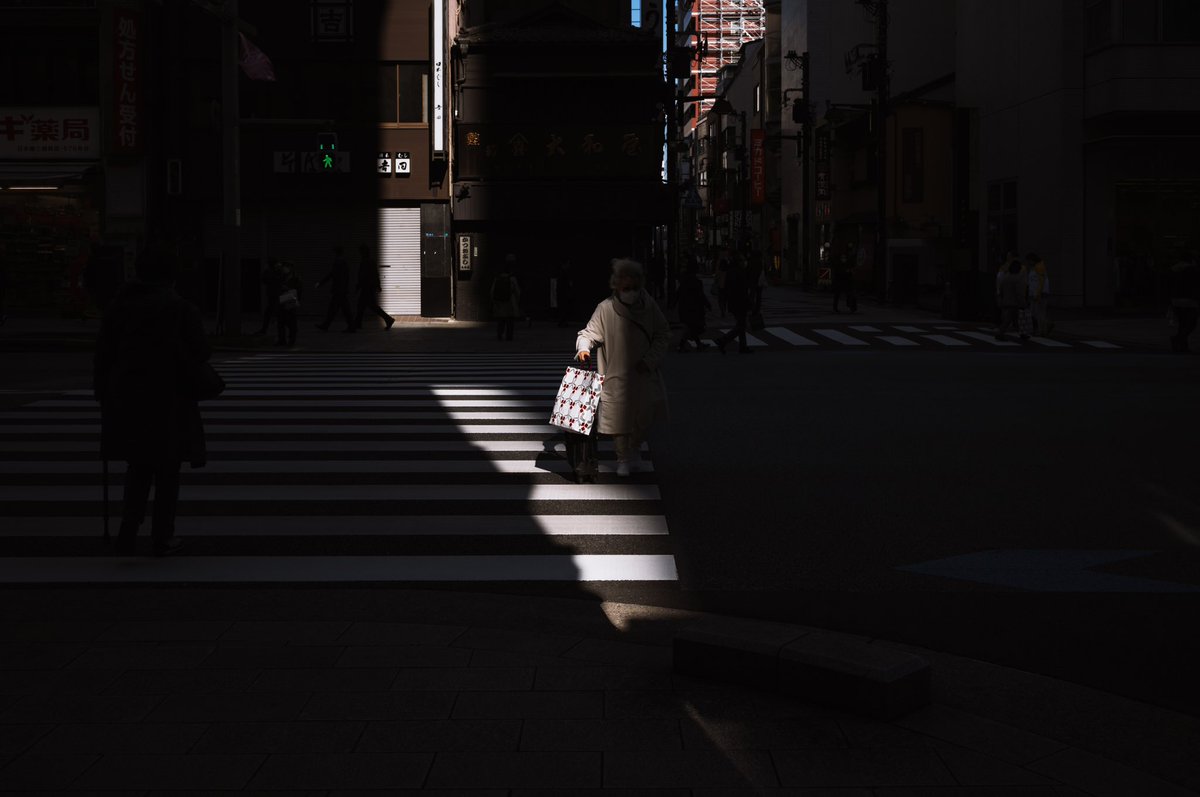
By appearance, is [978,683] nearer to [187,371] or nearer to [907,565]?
[907,565]

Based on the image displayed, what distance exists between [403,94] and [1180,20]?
19.4m

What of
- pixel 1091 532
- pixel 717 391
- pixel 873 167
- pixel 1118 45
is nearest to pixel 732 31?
pixel 873 167

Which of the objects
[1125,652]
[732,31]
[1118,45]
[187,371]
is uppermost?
[732,31]

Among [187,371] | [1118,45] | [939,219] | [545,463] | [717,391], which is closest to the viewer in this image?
[187,371]

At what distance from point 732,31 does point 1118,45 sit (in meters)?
99.8

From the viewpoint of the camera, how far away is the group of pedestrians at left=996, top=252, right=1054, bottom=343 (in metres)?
27.7

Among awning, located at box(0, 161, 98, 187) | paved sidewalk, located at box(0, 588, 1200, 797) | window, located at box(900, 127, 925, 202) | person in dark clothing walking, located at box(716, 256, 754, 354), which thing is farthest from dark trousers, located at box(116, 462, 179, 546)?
window, located at box(900, 127, 925, 202)

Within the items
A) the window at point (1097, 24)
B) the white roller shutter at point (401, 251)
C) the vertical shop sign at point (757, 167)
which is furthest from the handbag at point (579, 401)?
the vertical shop sign at point (757, 167)

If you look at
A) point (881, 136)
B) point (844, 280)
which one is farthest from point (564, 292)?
point (881, 136)

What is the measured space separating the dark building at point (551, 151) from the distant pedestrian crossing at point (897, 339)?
18.3ft

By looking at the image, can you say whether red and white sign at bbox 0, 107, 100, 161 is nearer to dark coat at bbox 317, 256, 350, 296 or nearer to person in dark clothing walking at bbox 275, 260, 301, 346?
dark coat at bbox 317, 256, 350, 296

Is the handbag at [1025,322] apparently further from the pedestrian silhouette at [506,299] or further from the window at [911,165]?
the window at [911,165]

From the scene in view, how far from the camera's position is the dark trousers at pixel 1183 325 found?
78.6 feet

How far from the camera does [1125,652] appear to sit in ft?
19.5
